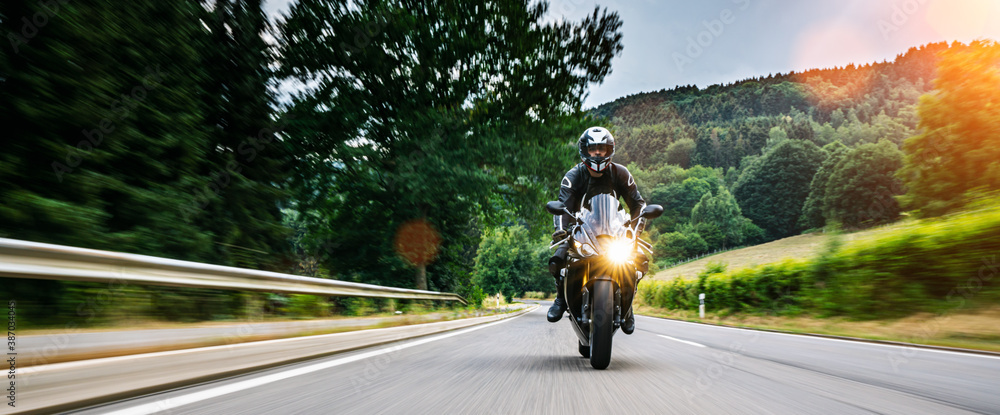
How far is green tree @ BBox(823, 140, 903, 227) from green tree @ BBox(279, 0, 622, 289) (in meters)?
60.5

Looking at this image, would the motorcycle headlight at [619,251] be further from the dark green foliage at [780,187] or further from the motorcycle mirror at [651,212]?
the dark green foliage at [780,187]

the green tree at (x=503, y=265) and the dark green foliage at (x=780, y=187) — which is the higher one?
the dark green foliage at (x=780, y=187)

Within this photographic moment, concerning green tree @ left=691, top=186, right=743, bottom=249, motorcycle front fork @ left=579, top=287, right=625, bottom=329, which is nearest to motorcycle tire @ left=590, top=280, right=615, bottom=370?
motorcycle front fork @ left=579, top=287, right=625, bottom=329

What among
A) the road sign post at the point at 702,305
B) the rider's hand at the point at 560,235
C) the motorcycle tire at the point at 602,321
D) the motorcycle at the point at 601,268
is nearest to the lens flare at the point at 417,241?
the road sign post at the point at 702,305

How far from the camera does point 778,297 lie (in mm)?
16266

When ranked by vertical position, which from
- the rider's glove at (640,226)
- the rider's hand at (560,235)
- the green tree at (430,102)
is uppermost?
the green tree at (430,102)

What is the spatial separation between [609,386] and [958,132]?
39.4 m

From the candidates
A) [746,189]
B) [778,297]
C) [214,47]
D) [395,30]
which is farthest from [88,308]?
[746,189]

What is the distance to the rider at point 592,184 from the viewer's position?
5.15 m

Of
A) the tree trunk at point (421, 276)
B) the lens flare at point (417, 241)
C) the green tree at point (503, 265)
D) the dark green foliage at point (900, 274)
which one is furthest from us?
the green tree at point (503, 265)

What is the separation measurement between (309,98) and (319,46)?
1510mm

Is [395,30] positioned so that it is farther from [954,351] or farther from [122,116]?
[954,351]

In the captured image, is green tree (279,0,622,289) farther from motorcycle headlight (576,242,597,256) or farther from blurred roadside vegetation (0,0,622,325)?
motorcycle headlight (576,242,597,256)

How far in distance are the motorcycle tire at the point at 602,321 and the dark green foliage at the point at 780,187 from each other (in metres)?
96.6
